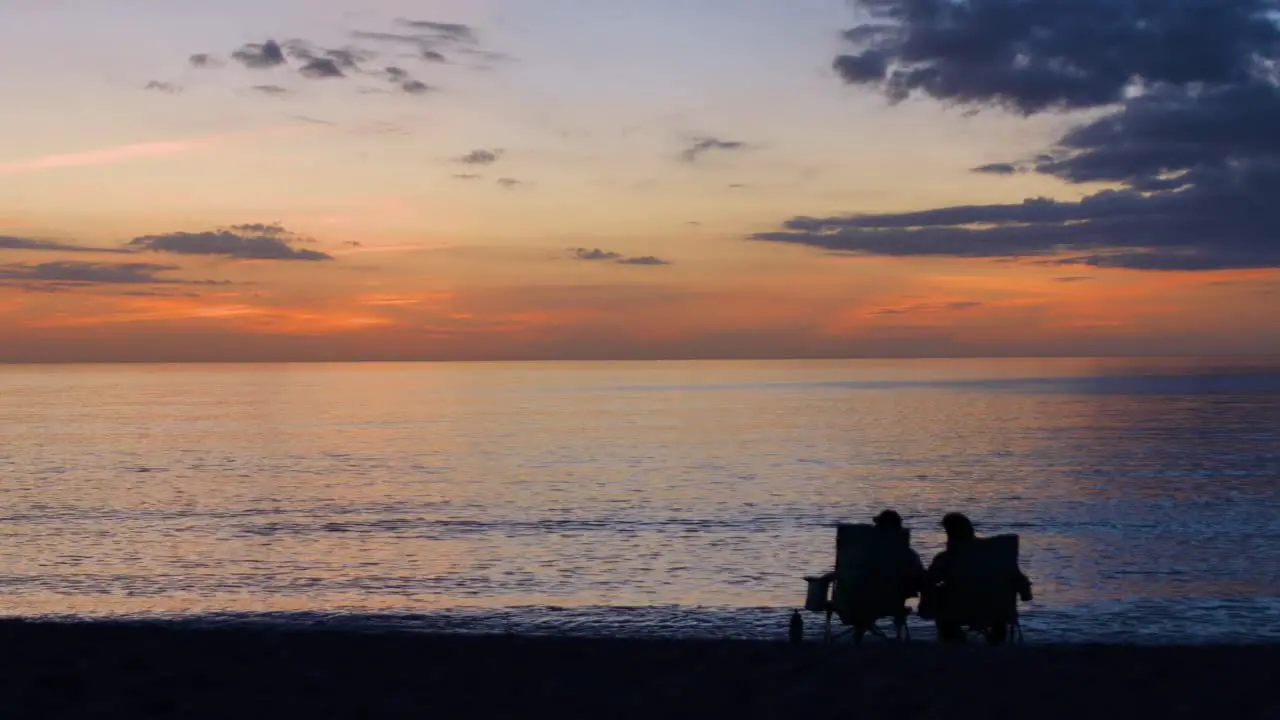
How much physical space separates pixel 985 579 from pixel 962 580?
0.24 metres

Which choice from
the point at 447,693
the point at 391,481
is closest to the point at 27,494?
the point at 391,481

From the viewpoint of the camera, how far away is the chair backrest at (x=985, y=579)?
11766mm

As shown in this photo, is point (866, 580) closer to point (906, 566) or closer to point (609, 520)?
point (906, 566)

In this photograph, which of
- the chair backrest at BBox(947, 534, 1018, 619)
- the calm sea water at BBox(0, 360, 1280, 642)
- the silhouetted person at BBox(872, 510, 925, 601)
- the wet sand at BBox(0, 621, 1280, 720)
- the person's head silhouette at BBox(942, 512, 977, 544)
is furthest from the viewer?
the calm sea water at BBox(0, 360, 1280, 642)

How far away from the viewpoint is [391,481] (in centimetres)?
4053

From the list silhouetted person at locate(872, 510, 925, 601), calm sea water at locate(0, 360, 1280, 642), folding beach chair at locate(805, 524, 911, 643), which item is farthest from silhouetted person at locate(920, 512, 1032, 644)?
calm sea water at locate(0, 360, 1280, 642)

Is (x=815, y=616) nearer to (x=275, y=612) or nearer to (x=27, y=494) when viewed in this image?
(x=275, y=612)

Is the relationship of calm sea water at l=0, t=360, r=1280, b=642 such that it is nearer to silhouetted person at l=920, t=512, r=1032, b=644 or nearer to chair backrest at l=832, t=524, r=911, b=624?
chair backrest at l=832, t=524, r=911, b=624

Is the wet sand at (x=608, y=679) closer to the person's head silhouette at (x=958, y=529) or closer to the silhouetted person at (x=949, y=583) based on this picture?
the silhouetted person at (x=949, y=583)

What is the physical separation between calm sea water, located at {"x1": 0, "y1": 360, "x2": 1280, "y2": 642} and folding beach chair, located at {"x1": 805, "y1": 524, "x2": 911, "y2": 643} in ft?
8.94

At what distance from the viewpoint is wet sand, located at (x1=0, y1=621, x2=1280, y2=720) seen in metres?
8.28

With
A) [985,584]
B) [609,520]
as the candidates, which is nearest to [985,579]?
[985,584]

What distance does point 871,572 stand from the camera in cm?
1222

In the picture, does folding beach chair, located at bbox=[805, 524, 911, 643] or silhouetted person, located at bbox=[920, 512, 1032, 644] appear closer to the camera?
silhouetted person, located at bbox=[920, 512, 1032, 644]
